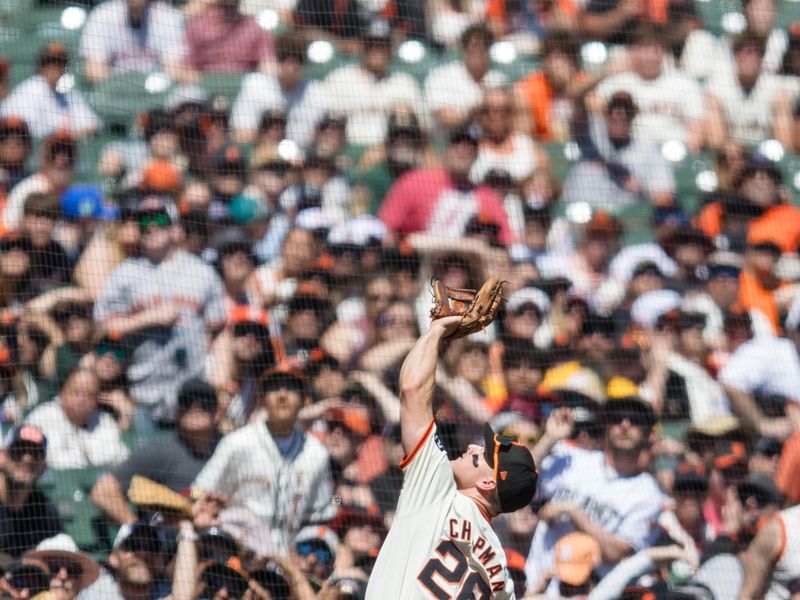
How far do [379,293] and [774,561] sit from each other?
2479 millimetres

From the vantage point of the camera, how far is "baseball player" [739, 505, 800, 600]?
6512mm

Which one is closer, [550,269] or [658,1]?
[550,269]

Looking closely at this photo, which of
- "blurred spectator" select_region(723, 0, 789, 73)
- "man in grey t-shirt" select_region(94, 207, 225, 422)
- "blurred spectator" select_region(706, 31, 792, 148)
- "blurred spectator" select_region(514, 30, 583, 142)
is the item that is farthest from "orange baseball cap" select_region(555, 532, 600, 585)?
"blurred spectator" select_region(723, 0, 789, 73)

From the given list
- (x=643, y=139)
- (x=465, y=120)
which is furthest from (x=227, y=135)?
(x=643, y=139)

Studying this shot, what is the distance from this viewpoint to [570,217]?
833cm

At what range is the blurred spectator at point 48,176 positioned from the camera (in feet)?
23.2

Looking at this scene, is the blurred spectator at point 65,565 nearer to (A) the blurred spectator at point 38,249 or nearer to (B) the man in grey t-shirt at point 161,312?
(B) the man in grey t-shirt at point 161,312

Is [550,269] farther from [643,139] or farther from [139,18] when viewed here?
[139,18]

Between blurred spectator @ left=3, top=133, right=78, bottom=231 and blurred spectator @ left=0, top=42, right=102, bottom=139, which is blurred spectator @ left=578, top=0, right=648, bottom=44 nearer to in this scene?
blurred spectator @ left=0, top=42, right=102, bottom=139

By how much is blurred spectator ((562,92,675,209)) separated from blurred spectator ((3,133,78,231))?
3051 millimetres

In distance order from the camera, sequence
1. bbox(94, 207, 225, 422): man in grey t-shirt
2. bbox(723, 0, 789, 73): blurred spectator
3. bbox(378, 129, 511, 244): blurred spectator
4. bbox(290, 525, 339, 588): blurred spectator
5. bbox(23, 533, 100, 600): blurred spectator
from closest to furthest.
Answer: bbox(23, 533, 100, 600): blurred spectator, bbox(290, 525, 339, 588): blurred spectator, bbox(94, 207, 225, 422): man in grey t-shirt, bbox(378, 129, 511, 244): blurred spectator, bbox(723, 0, 789, 73): blurred spectator

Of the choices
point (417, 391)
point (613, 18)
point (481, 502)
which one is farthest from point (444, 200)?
point (417, 391)

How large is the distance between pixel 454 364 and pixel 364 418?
26.9 inches

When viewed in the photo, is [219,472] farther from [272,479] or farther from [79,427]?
[79,427]
